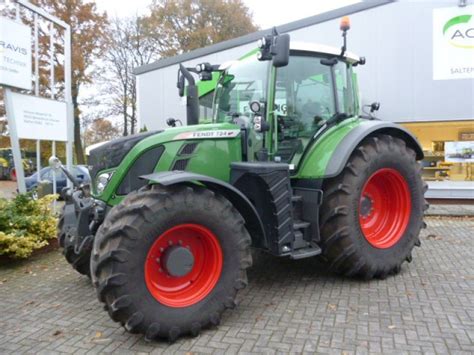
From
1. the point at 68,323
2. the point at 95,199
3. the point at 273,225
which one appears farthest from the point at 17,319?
the point at 273,225

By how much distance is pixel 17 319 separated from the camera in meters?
3.86

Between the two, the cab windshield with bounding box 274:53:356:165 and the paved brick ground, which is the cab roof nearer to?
the cab windshield with bounding box 274:53:356:165

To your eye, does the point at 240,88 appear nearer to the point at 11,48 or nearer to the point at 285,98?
the point at 285,98

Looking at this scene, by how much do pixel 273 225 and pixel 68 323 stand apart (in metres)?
1.98

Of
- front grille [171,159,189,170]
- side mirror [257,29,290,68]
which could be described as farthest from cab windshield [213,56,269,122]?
front grille [171,159,189,170]

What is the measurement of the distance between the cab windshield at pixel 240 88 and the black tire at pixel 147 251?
53.3 inches

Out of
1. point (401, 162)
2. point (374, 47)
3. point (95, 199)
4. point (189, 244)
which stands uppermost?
point (374, 47)

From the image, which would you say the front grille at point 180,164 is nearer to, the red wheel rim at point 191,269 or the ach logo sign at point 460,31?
the red wheel rim at point 191,269

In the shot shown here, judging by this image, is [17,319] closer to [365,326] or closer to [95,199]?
[95,199]

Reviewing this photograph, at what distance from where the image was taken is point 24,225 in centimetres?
595

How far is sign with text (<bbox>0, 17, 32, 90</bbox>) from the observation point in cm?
607

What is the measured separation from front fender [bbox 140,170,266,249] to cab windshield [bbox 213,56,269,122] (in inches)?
42.4

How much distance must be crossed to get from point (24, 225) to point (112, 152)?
9.10 feet

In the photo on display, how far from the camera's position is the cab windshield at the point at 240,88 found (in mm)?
4465
